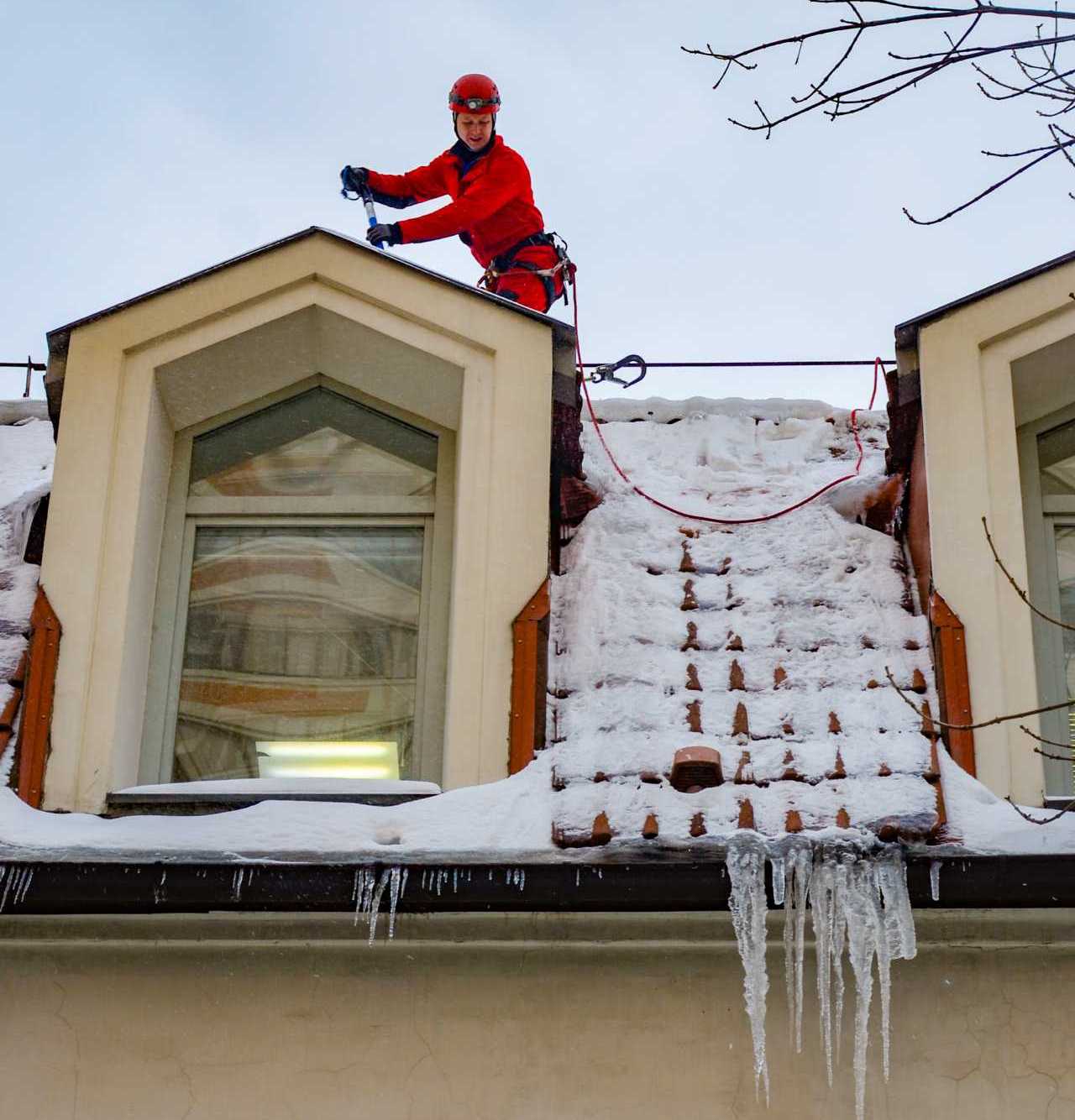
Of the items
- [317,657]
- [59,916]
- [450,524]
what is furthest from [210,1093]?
[450,524]

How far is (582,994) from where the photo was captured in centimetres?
505

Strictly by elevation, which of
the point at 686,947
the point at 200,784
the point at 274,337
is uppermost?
the point at 274,337

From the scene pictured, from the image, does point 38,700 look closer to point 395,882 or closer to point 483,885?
point 395,882

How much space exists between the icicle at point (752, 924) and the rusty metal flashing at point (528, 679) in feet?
2.50

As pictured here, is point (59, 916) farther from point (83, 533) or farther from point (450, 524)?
point (450, 524)

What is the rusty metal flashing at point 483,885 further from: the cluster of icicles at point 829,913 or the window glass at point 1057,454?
the window glass at point 1057,454

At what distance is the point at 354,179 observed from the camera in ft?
26.1

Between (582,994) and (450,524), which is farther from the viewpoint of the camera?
(450,524)

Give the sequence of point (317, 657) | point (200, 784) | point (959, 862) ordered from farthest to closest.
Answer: point (317, 657), point (200, 784), point (959, 862)

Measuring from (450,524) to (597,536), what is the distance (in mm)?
476

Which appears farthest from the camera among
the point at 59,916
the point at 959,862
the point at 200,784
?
the point at 200,784

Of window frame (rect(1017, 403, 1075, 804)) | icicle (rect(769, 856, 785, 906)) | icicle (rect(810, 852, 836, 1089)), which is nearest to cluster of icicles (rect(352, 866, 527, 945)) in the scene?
icicle (rect(769, 856, 785, 906))

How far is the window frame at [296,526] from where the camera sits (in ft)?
18.8

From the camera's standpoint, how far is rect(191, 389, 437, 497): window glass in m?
6.18
